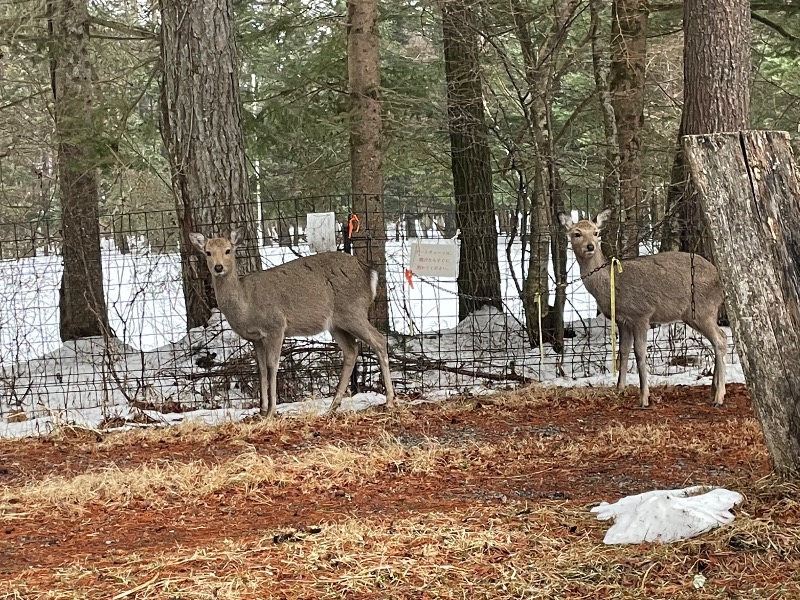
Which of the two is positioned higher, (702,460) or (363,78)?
(363,78)

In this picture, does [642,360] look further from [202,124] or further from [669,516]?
[202,124]

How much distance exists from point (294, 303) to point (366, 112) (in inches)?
125

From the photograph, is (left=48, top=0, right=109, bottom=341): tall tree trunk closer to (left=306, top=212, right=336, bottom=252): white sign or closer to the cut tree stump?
(left=306, top=212, right=336, bottom=252): white sign

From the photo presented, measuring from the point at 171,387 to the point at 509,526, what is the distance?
6.27 meters

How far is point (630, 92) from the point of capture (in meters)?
11.8

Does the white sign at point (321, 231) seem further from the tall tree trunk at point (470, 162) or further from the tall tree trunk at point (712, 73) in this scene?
the tall tree trunk at point (712, 73)

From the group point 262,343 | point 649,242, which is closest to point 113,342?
point 262,343

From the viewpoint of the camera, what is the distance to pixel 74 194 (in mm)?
14219

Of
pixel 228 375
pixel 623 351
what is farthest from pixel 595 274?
pixel 228 375

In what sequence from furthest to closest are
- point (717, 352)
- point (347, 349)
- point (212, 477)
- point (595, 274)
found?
point (347, 349), point (595, 274), point (717, 352), point (212, 477)

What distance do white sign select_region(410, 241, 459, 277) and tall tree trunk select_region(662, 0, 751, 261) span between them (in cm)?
242

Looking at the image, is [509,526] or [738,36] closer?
[509,526]

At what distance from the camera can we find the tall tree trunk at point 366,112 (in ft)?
37.6

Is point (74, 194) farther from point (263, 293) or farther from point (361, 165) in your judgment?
point (263, 293)
